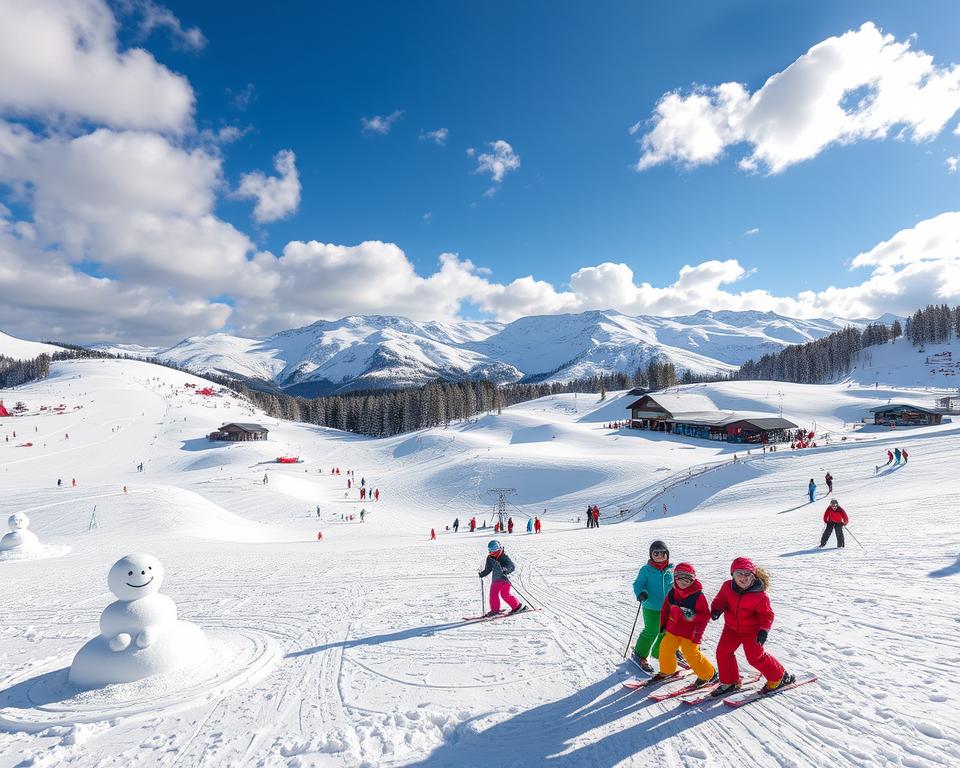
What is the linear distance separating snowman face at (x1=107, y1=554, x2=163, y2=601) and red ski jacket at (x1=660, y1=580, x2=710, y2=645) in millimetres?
6820

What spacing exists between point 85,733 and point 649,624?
6904mm

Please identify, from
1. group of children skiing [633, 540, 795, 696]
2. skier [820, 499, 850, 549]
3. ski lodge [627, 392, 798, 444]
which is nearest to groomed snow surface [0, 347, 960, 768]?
group of children skiing [633, 540, 795, 696]

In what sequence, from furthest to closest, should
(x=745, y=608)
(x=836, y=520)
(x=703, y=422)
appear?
(x=703, y=422) → (x=836, y=520) → (x=745, y=608)

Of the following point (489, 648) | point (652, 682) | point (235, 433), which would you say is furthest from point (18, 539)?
point (235, 433)

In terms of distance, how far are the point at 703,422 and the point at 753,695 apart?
202ft

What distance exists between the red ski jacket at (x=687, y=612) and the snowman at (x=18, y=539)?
2533 cm

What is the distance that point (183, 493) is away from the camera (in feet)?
114

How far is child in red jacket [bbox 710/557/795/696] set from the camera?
16.7ft

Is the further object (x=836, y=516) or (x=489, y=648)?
(x=836, y=516)

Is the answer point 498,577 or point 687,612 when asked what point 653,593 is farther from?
point 498,577

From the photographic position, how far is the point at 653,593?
20.2ft

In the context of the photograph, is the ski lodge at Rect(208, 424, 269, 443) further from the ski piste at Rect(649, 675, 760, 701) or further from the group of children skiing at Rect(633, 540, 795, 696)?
the ski piste at Rect(649, 675, 760, 701)

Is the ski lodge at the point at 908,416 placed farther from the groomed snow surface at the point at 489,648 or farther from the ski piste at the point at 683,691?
the ski piste at the point at 683,691

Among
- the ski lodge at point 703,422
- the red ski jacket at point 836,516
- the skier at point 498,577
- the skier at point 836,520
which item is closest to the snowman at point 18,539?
the skier at point 498,577
